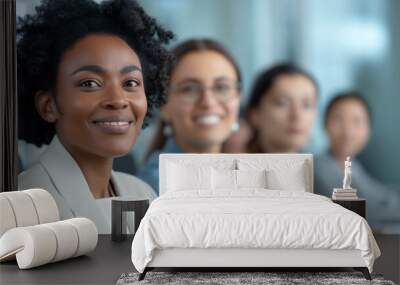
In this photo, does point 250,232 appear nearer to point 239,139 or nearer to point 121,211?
point 121,211

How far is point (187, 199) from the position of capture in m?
5.32

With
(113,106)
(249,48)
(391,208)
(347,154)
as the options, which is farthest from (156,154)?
(391,208)

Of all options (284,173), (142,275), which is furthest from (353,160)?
(142,275)

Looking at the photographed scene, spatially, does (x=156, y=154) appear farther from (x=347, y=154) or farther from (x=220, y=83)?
(x=347, y=154)

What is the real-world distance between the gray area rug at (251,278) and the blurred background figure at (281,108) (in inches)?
89.1

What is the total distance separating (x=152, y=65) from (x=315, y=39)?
69.9 inches

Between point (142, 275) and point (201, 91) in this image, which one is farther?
point (201, 91)

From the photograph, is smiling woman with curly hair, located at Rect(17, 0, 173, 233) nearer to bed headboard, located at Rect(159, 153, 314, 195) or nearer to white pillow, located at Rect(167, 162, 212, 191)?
bed headboard, located at Rect(159, 153, 314, 195)

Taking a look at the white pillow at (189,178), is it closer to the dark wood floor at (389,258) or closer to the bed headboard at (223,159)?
the bed headboard at (223,159)

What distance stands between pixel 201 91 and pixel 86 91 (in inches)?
48.0

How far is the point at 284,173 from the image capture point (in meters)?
6.40

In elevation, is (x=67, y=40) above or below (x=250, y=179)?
above

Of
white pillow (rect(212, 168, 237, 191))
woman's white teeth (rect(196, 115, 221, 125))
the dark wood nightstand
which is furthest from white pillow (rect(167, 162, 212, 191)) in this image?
the dark wood nightstand

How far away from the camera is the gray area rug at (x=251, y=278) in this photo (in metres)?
4.63
